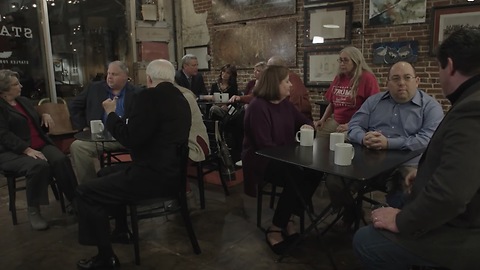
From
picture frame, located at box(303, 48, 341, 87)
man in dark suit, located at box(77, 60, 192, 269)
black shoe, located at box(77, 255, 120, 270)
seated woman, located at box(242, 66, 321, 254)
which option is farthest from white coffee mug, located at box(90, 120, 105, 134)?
picture frame, located at box(303, 48, 341, 87)

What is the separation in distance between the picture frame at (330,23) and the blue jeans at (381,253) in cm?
408

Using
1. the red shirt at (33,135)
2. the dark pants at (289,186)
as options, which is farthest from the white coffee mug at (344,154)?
the red shirt at (33,135)

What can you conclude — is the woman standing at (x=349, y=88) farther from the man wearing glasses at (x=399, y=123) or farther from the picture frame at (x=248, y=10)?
the picture frame at (x=248, y=10)

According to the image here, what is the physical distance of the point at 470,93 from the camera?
4.01 feet

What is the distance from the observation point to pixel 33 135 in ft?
10.2

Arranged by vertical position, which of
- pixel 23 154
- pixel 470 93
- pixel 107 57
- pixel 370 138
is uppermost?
pixel 107 57

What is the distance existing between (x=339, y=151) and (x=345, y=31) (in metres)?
3.71

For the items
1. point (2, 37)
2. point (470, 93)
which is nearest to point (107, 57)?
point (2, 37)

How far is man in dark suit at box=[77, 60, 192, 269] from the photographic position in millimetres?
2057

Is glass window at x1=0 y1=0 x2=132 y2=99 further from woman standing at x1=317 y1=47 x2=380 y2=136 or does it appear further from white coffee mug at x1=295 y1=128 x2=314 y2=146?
white coffee mug at x1=295 y1=128 x2=314 y2=146

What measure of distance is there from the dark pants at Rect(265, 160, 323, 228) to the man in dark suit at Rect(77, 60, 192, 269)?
68 cm

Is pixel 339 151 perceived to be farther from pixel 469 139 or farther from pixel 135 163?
pixel 135 163

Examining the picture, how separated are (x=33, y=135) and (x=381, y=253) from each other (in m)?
2.89

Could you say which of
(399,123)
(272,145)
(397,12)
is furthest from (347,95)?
(397,12)
